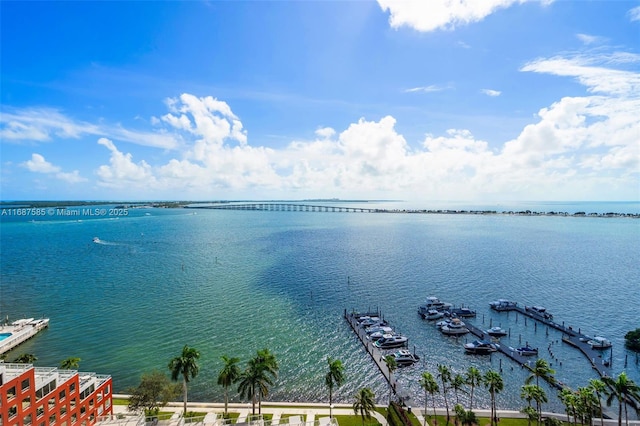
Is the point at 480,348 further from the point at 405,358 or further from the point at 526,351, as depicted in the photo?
the point at 405,358

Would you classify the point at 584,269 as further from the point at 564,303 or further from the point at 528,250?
the point at 564,303

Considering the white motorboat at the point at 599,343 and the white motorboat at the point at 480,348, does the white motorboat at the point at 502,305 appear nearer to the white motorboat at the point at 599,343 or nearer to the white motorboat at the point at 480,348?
the white motorboat at the point at 599,343

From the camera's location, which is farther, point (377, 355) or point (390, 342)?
point (390, 342)

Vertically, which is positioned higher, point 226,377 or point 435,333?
point 226,377

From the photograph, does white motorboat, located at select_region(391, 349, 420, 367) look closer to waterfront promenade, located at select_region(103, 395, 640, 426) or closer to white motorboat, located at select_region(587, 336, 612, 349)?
waterfront promenade, located at select_region(103, 395, 640, 426)

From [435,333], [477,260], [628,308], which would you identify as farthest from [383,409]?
[477,260]

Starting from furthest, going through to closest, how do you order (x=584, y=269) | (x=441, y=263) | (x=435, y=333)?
(x=441, y=263)
(x=584, y=269)
(x=435, y=333)

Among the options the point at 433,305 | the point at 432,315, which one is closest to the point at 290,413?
the point at 432,315
